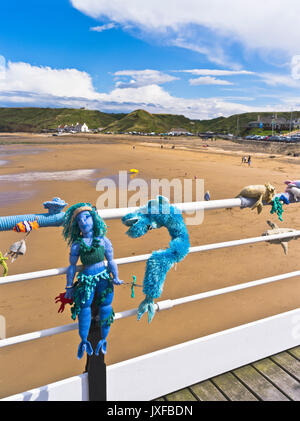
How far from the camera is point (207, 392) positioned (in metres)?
1.91

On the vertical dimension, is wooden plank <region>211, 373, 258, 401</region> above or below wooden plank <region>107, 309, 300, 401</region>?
below

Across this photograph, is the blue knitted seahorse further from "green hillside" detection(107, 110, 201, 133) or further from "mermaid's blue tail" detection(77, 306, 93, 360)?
"green hillside" detection(107, 110, 201, 133)

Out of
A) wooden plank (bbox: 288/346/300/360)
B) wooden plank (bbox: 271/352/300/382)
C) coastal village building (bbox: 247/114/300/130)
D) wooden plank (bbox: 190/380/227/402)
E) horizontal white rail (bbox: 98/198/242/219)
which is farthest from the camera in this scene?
coastal village building (bbox: 247/114/300/130)

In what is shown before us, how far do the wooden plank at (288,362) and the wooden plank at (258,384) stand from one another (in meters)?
0.20

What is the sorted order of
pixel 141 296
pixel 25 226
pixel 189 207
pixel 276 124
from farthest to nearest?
1. pixel 276 124
2. pixel 141 296
3. pixel 189 207
4. pixel 25 226

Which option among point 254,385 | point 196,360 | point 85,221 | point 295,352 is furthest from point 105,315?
point 295,352

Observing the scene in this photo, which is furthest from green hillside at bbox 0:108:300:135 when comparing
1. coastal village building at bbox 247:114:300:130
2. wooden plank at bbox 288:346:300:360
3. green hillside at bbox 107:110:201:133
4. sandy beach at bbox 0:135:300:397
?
wooden plank at bbox 288:346:300:360

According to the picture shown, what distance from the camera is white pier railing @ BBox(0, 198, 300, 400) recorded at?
1.58m

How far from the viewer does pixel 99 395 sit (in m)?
1.66

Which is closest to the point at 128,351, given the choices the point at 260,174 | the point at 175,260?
the point at 175,260

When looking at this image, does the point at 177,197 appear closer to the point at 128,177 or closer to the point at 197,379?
the point at 128,177

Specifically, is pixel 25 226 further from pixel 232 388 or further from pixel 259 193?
pixel 232 388

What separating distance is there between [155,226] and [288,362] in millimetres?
1540

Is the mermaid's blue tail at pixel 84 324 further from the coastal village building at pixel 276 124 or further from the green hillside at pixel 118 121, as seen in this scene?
the green hillside at pixel 118 121
